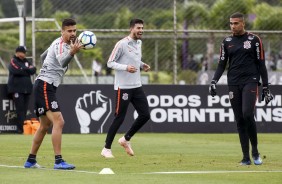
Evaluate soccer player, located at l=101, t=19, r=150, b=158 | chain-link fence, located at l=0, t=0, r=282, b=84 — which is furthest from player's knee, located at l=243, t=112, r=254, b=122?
chain-link fence, located at l=0, t=0, r=282, b=84

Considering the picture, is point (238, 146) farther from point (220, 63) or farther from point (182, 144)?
point (220, 63)

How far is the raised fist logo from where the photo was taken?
2267 centimetres

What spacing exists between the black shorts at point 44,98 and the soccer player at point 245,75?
9.20ft

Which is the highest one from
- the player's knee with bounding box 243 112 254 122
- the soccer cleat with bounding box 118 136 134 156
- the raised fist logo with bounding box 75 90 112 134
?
the player's knee with bounding box 243 112 254 122

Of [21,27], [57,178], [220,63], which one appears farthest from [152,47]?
[57,178]

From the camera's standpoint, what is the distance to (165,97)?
2281 centimetres

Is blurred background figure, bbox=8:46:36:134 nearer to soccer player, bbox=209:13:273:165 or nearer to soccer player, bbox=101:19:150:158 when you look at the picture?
soccer player, bbox=101:19:150:158

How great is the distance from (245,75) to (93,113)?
9.60 m

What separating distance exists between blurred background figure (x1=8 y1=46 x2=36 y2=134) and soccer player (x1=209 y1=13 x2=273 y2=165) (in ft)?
32.5

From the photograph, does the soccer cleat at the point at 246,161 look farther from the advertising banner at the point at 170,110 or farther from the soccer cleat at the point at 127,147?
the advertising banner at the point at 170,110

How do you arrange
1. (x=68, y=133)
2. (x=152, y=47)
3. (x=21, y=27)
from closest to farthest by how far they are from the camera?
(x=68, y=133) < (x=21, y=27) < (x=152, y=47)

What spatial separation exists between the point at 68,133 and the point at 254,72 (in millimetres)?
9781

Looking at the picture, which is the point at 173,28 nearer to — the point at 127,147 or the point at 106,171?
the point at 127,147

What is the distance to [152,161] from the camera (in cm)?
1402
